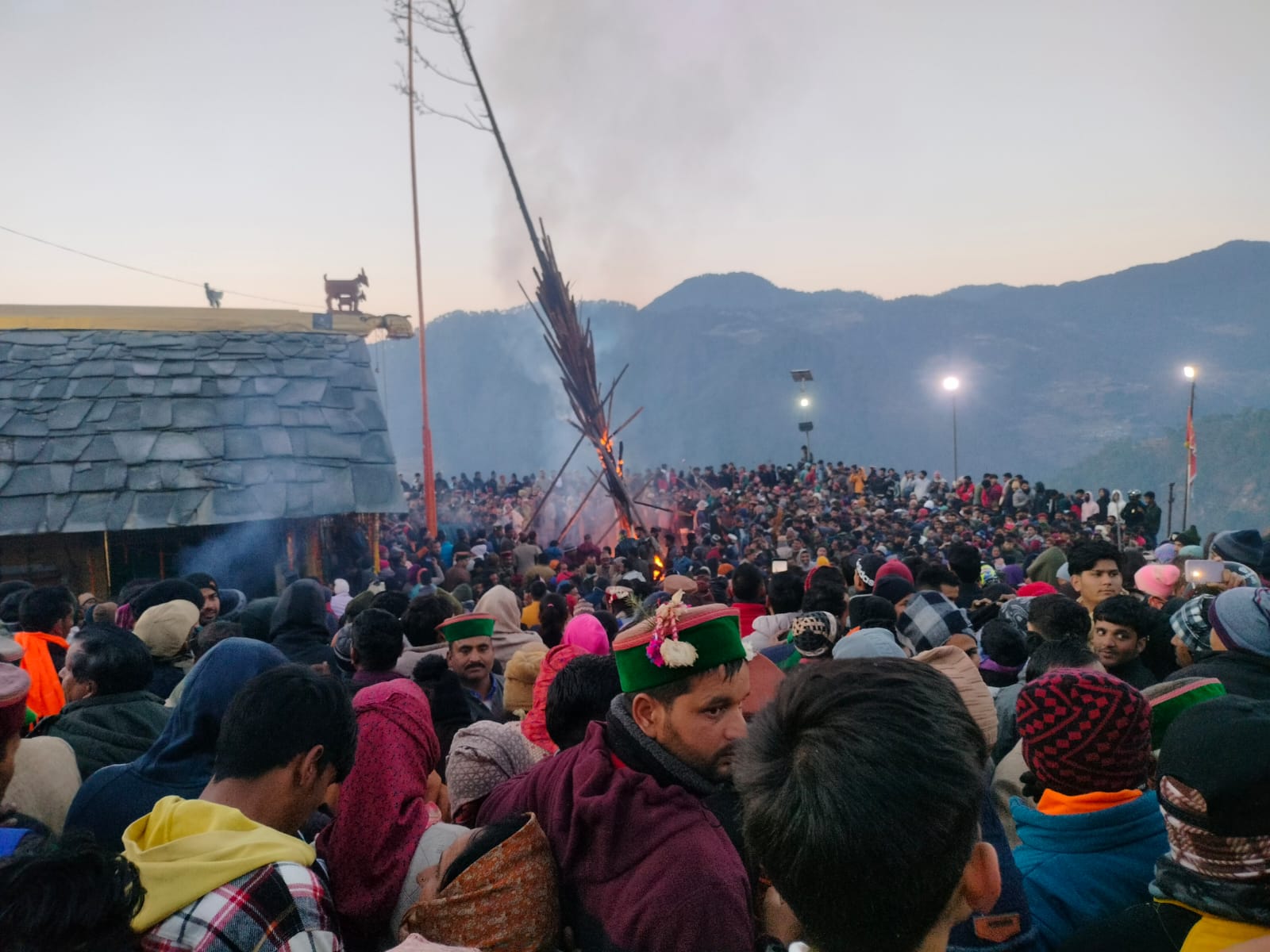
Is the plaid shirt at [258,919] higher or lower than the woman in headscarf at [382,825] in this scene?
higher

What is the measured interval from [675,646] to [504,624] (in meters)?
4.25

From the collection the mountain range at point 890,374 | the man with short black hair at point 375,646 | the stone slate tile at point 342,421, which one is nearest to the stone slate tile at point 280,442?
the stone slate tile at point 342,421

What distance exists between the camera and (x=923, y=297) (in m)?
114

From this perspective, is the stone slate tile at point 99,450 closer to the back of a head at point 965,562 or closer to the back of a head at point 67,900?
the back of a head at point 965,562

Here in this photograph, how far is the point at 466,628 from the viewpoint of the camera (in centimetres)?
504

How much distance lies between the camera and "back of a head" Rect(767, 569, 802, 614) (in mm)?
5863

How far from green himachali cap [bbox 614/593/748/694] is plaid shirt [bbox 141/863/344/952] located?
854mm

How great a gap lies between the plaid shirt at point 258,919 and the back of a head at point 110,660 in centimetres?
212

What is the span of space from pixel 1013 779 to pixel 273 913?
2403 millimetres

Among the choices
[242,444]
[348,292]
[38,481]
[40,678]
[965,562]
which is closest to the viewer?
[40,678]

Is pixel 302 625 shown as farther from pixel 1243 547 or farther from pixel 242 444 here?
pixel 242 444

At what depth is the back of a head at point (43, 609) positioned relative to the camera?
17.9 ft

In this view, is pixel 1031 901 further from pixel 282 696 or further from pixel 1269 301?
pixel 1269 301

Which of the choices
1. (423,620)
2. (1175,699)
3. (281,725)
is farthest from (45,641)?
(1175,699)
